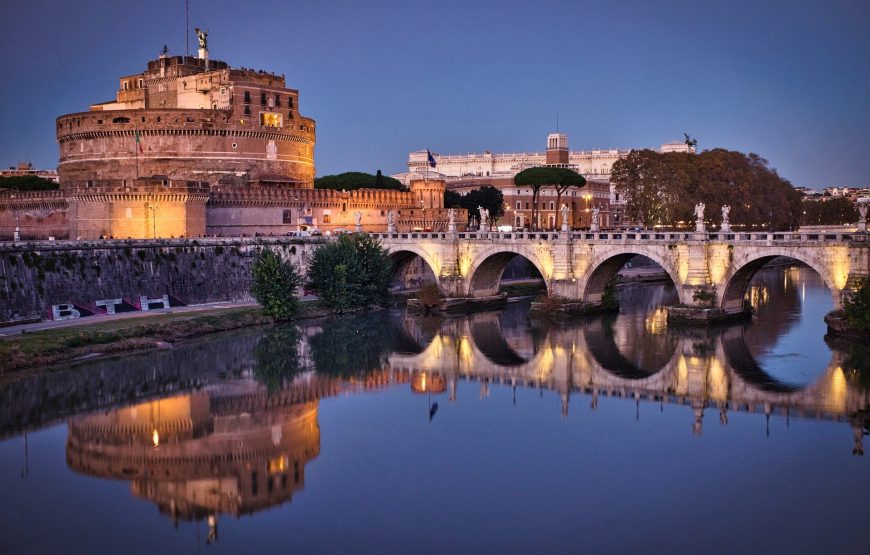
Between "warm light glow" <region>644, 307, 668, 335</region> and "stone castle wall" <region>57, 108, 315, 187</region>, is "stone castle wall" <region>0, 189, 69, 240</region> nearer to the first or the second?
"stone castle wall" <region>57, 108, 315, 187</region>

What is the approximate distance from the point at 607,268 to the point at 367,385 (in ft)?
59.4

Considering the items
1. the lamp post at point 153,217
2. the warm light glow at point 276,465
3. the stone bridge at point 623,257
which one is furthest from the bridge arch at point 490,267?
the warm light glow at point 276,465

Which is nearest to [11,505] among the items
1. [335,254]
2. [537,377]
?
[537,377]

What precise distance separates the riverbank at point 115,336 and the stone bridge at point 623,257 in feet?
36.8

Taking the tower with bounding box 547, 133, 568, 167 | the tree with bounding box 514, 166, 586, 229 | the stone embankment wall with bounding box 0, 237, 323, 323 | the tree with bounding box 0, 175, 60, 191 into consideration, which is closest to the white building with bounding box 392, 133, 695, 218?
the tower with bounding box 547, 133, 568, 167

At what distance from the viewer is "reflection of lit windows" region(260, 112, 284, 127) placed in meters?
69.3

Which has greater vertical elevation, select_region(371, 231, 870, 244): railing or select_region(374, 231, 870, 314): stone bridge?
select_region(371, 231, 870, 244): railing

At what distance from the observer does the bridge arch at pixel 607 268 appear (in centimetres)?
4431

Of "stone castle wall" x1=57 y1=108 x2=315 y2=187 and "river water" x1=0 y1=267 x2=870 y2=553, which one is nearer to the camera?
"river water" x1=0 y1=267 x2=870 y2=553

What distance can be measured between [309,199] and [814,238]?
33.5 m

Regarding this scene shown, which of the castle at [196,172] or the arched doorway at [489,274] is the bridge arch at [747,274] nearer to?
the arched doorway at [489,274]

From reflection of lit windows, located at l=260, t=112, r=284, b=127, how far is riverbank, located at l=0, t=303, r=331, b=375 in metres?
26.0

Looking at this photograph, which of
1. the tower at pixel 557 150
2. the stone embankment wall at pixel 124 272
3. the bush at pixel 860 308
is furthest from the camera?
the tower at pixel 557 150

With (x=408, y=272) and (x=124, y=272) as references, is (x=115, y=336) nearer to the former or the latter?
(x=124, y=272)
